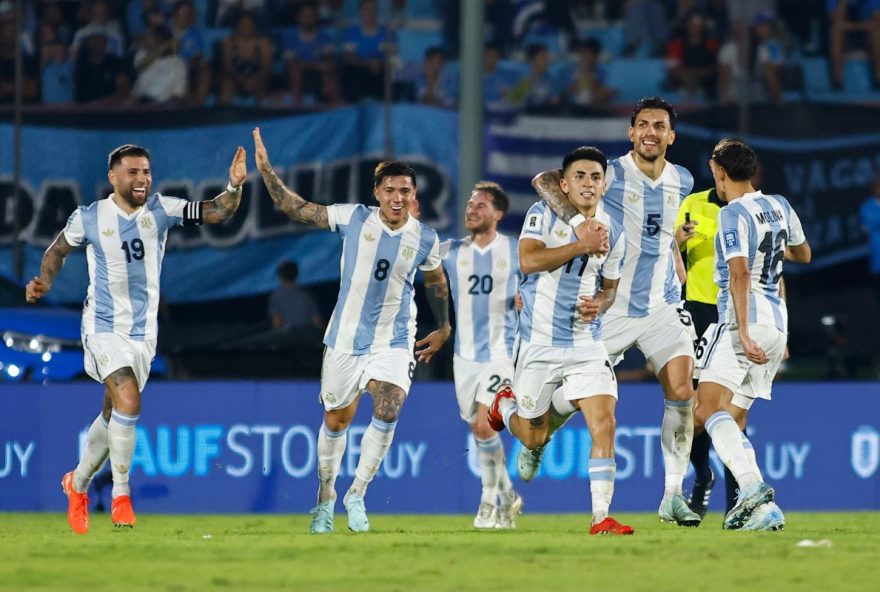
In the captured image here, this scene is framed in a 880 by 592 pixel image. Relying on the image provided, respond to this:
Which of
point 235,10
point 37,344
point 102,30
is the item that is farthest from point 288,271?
point 102,30

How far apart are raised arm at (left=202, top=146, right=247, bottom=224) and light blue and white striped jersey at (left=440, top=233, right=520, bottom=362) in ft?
6.78

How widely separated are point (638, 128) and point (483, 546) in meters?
2.76

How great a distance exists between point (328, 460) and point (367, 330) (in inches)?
29.4

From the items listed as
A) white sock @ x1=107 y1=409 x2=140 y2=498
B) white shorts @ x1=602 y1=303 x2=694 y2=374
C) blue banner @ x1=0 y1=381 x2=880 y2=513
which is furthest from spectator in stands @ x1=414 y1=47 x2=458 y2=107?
white sock @ x1=107 y1=409 x2=140 y2=498

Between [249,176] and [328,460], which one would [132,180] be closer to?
→ [328,460]

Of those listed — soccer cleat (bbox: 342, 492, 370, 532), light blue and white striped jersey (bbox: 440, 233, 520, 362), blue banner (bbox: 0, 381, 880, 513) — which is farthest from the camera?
blue banner (bbox: 0, 381, 880, 513)

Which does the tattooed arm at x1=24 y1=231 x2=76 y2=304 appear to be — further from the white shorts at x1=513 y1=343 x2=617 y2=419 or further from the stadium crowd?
the stadium crowd

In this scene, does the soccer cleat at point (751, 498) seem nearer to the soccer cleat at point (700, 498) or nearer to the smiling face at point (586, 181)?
the soccer cleat at point (700, 498)

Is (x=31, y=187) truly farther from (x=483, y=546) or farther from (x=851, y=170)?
(x=483, y=546)

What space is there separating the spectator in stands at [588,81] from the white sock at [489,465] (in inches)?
242

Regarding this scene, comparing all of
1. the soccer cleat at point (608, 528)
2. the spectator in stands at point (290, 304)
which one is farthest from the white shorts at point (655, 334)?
the spectator in stands at point (290, 304)

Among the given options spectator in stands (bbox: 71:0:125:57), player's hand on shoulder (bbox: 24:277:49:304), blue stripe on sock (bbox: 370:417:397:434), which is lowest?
blue stripe on sock (bbox: 370:417:397:434)

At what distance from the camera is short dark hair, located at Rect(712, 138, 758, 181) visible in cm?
934

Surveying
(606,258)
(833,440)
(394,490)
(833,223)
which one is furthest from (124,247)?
(833,223)
